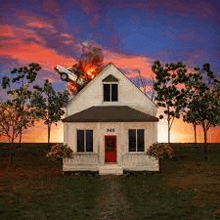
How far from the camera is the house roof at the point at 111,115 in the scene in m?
32.5

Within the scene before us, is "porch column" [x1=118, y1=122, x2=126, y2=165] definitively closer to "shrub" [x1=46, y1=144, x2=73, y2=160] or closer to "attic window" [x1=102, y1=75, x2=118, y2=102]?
"attic window" [x1=102, y1=75, x2=118, y2=102]

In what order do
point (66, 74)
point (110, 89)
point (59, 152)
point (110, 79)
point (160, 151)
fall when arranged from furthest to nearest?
point (66, 74) < point (110, 89) < point (110, 79) < point (59, 152) < point (160, 151)

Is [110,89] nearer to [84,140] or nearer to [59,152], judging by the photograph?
[84,140]

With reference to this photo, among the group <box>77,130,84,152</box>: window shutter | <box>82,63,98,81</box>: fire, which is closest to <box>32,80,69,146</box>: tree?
<box>82,63,98,81</box>: fire

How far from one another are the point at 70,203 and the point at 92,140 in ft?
44.3

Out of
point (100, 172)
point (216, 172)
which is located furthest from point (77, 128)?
point (216, 172)

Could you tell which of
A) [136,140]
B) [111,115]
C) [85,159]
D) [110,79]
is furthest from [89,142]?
[110,79]

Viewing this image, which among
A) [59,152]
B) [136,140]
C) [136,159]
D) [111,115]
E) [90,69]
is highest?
[90,69]

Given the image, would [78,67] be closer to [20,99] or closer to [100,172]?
[20,99]

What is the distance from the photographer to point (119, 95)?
34250 millimetres

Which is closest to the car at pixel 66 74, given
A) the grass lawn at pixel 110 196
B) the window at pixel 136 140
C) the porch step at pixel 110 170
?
the window at pixel 136 140

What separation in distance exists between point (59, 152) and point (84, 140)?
2.31m

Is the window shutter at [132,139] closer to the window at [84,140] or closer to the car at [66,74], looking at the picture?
the window at [84,140]

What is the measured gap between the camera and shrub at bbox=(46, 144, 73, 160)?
32031 mm
